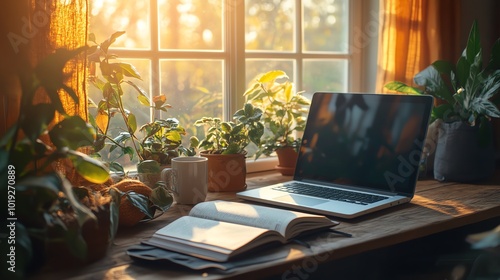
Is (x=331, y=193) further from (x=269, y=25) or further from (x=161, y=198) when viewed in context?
(x=269, y=25)

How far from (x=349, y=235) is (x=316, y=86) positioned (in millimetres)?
1107

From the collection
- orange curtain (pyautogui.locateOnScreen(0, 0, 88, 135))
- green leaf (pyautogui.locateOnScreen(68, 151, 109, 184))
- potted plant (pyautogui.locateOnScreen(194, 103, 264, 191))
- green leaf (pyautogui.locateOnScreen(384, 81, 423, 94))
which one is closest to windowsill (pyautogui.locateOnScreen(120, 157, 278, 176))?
potted plant (pyautogui.locateOnScreen(194, 103, 264, 191))

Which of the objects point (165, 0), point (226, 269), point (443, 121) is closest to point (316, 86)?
point (443, 121)

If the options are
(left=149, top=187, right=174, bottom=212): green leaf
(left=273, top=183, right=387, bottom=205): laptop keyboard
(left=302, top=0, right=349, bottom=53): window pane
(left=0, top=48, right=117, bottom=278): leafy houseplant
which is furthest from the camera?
(left=302, top=0, right=349, bottom=53): window pane

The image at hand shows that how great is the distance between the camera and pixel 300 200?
5.33 ft

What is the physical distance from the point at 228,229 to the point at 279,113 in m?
0.84

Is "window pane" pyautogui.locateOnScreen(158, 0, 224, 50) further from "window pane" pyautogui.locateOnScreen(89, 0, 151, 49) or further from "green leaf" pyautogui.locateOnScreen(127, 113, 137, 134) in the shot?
"green leaf" pyautogui.locateOnScreen(127, 113, 137, 134)

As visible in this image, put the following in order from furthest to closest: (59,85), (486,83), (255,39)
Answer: (255,39)
(486,83)
(59,85)

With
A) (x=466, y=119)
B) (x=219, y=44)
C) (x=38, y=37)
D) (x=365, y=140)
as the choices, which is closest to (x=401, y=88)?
(x=466, y=119)

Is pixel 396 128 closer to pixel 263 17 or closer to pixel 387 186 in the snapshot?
pixel 387 186

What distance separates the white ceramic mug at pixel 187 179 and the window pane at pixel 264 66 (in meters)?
0.60

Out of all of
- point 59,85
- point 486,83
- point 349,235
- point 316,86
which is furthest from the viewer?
point 316,86

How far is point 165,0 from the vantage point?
1.98m

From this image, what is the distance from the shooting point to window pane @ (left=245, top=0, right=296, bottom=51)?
2.17m
